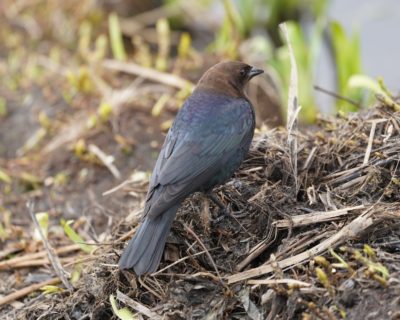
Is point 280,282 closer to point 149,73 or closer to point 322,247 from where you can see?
point 322,247

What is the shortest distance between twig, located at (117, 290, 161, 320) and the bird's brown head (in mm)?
1479

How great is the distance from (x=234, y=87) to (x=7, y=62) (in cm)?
379

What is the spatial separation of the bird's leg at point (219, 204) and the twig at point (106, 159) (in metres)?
1.67

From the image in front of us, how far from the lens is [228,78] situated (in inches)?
189

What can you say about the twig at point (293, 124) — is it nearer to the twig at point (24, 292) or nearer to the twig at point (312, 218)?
the twig at point (312, 218)

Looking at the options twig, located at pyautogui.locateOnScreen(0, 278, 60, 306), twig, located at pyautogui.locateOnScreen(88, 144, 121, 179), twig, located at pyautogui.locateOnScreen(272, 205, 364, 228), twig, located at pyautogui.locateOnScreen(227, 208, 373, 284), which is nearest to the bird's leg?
twig, located at pyautogui.locateOnScreen(272, 205, 364, 228)

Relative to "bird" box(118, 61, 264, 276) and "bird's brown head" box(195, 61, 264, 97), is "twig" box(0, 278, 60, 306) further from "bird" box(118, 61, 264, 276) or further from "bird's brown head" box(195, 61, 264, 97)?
"bird's brown head" box(195, 61, 264, 97)

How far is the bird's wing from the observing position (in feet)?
12.8

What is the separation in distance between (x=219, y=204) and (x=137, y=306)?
2.36 feet

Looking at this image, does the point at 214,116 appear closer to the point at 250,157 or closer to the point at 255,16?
the point at 250,157

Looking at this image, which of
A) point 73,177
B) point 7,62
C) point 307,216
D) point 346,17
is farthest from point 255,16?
point 307,216

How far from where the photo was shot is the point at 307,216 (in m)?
3.76

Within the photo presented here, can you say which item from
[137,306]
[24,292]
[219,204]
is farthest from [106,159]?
[137,306]

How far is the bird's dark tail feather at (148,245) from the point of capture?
3.63m
